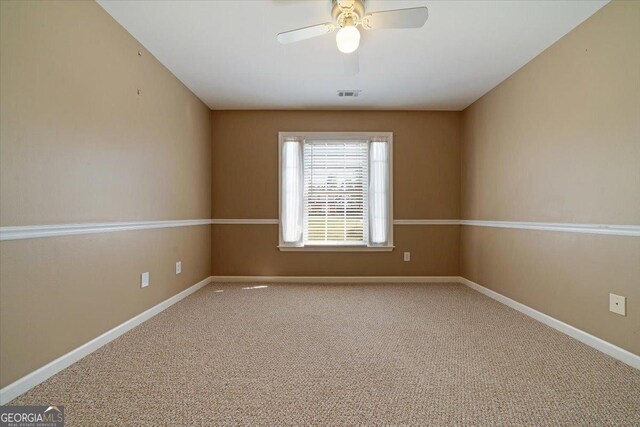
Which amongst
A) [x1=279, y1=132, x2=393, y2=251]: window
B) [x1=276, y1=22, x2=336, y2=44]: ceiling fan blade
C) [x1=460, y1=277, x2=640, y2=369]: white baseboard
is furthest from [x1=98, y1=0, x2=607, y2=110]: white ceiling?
[x1=460, y1=277, x2=640, y2=369]: white baseboard

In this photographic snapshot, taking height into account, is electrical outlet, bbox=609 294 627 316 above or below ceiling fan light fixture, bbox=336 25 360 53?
below

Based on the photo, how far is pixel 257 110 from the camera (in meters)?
4.66

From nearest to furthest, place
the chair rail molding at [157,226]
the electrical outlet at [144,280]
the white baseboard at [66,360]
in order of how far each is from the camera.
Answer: the white baseboard at [66,360], the chair rail molding at [157,226], the electrical outlet at [144,280]

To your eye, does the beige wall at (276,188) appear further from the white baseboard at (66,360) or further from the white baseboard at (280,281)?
the white baseboard at (66,360)

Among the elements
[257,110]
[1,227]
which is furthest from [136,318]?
[257,110]

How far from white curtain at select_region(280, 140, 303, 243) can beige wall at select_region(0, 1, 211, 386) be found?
1604 mm

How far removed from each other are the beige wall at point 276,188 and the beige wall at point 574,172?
817 millimetres

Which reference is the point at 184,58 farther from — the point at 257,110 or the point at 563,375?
the point at 563,375

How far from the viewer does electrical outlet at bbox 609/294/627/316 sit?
2.18m

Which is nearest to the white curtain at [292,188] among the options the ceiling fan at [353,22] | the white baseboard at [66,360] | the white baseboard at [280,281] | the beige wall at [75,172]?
the white baseboard at [280,281]

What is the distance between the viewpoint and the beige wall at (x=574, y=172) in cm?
217

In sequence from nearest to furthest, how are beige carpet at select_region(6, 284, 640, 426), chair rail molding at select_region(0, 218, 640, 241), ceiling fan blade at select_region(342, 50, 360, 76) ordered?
beige carpet at select_region(6, 284, 640, 426), chair rail molding at select_region(0, 218, 640, 241), ceiling fan blade at select_region(342, 50, 360, 76)

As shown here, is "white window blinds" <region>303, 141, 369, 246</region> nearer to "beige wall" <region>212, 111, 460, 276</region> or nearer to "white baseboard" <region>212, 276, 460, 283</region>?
"beige wall" <region>212, 111, 460, 276</region>

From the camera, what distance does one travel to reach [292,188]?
4598 mm
